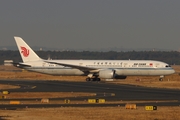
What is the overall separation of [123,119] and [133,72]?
59.2 metres

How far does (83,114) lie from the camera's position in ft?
115

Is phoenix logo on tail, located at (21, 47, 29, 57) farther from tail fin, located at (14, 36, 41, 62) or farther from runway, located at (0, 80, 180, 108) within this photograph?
runway, located at (0, 80, 180, 108)

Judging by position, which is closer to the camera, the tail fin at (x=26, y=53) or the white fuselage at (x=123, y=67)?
the white fuselage at (x=123, y=67)

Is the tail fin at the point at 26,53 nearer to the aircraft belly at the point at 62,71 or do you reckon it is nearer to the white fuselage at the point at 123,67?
the aircraft belly at the point at 62,71

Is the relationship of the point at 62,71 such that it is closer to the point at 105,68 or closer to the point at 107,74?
the point at 105,68

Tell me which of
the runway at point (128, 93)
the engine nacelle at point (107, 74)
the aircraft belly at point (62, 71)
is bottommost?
the runway at point (128, 93)

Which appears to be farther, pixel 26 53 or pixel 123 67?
pixel 26 53

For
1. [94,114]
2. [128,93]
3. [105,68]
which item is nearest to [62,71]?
[105,68]

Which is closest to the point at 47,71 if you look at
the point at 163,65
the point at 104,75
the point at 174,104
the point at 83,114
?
the point at 104,75

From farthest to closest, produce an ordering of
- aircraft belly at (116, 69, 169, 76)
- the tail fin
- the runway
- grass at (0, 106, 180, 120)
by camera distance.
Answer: the tail fin
aircraft belly at (116, 69, 169, 76)
the runway
grass at (0, 106, 180, 120)

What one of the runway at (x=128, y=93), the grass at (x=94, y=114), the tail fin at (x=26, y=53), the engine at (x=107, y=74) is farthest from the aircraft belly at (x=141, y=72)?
the grass at (x=94, y=114)

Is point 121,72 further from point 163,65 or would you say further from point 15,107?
point 15,107

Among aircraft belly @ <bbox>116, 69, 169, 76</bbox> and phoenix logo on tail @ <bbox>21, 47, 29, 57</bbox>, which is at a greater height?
phoenix logo on tail @ <bbox>21, 47, 29, 57</bbox>

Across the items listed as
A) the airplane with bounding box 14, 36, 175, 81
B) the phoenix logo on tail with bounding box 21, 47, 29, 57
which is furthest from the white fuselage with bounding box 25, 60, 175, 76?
the phoenix logo on tail with bounding box 21, 47, 29, 57
